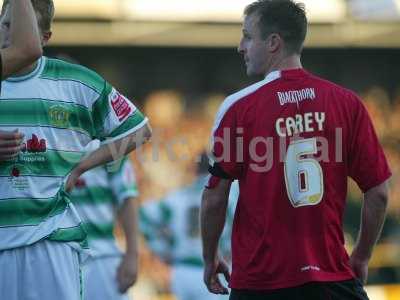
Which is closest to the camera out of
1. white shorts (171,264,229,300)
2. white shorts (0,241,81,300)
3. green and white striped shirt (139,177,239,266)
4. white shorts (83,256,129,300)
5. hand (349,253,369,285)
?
white shorts (0,241,81,300)

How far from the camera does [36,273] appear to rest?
4180mm

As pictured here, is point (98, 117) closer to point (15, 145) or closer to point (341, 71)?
point (15, 145)

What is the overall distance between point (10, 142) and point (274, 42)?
1366mm

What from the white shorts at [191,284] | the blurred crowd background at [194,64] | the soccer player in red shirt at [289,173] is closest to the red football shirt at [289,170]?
the soccer player in red shirt at [289,173]

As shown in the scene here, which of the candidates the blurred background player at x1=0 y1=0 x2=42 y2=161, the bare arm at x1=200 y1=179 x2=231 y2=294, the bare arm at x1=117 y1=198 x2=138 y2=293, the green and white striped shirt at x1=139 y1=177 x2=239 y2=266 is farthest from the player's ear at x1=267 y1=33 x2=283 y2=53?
the green and white striped shirt at x1=139 y1=177 x2=239 y2=266

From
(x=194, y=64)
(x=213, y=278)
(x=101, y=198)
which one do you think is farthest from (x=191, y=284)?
(x=194, y=64)

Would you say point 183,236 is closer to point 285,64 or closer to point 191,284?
point 191,284

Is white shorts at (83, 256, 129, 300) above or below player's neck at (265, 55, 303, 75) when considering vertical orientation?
below

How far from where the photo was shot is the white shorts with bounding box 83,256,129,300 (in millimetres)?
6516

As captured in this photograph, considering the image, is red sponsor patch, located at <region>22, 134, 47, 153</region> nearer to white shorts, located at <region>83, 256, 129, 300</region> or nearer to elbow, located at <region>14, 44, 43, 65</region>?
elbow, located at <region>14, 44, 43, 65</region>

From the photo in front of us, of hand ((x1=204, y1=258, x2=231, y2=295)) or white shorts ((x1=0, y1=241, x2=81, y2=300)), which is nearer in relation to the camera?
white shorts ((x1=0, y1=241, x2=81, y2=300))

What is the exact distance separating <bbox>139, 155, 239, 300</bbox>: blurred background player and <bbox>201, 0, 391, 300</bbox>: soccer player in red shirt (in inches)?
117

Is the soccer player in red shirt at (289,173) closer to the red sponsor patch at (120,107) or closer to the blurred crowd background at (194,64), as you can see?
the red sponsor patch at (120,107)

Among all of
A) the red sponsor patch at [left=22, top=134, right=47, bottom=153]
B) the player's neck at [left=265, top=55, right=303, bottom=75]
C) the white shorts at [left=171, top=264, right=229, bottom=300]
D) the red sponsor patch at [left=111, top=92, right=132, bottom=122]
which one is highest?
the player's neck at [left=265, top=55, right=303, bottom=75]
